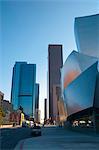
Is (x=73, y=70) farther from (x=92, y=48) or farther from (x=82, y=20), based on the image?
(x=82, y=20)

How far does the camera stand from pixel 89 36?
314 feet

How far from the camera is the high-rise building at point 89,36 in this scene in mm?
94250

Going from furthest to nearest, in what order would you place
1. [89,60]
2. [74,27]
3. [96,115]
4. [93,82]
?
1. [74,27]
2. [89,60]
3. [93,82]
4. [96,115]

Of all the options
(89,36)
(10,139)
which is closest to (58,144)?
(10,139)

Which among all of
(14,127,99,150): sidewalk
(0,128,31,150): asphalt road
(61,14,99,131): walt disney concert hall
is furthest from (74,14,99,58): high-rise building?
(14,127,99,150): sidewalk

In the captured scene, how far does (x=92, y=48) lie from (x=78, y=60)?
9.76m

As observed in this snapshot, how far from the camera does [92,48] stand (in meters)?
94.5

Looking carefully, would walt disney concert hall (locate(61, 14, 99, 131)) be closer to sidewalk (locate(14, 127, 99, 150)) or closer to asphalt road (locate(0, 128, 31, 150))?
asphalt road (locate(0, 128, 31, 150))

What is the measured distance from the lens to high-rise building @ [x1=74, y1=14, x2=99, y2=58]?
94250mm

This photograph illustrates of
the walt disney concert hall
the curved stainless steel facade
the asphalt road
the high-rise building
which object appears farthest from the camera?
the high-rise building

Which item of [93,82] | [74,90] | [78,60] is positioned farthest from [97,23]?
[93,82]


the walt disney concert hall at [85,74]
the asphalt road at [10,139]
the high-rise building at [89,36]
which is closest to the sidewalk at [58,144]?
the asphalt road at [10,139]

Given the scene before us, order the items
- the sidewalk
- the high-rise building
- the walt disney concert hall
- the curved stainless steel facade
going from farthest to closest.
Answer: the high-rise building → the curved stainless steel facade → the walt disney concert hall → the sidewalk

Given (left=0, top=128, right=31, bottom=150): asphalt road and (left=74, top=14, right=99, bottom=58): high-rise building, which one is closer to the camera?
(left=0, top=128, right=31, bottom=150): asphalt road
